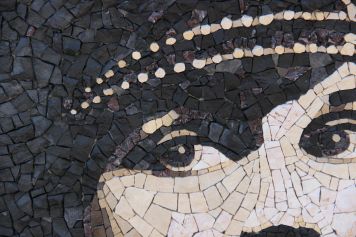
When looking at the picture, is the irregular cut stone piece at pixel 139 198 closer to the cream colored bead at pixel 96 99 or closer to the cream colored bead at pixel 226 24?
the cream colored bead at pixel 96 99

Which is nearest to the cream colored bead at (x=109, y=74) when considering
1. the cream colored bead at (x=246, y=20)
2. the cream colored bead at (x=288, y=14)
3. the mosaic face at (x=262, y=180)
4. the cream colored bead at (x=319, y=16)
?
the mosaic face at (x=262, y=180)

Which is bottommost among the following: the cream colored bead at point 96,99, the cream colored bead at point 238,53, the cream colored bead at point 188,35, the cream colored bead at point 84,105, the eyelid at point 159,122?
the eyelid at point 159,122

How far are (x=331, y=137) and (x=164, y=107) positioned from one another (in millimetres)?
612

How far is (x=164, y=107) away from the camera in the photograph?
1.94 m

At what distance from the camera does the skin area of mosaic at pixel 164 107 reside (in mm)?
1922

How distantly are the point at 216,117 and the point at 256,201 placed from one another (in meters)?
0.34

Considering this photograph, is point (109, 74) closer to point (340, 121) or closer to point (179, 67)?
point (179, 67)

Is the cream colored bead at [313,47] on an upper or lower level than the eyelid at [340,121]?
upper

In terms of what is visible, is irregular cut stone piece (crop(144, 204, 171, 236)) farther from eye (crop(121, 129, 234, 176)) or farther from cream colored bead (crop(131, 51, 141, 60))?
cream colored bead (crop(131, 51, 141, 60))

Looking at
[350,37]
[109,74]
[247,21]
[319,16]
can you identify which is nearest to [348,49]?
[350,37]

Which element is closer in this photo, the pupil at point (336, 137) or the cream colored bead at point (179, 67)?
the cream colored bead at point (179, 67)

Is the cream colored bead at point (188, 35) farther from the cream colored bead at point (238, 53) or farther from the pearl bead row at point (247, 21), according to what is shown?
the cream colored bead at point (238, 53)

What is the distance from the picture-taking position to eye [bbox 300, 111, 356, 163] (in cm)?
197

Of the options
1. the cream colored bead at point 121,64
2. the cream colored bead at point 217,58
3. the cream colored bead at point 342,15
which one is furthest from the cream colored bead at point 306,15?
the cream colored bead at point 121,64
